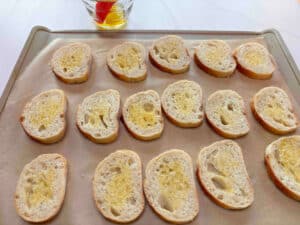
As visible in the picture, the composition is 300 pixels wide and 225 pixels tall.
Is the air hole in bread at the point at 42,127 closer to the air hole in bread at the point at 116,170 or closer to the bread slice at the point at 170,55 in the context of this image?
the air hole in bread at the point at 116,170

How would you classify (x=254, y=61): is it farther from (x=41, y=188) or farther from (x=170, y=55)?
(x=41, y=188)

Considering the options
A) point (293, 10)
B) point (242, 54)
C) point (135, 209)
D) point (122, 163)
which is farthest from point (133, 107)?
point (293, 10)

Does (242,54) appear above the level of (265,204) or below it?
above

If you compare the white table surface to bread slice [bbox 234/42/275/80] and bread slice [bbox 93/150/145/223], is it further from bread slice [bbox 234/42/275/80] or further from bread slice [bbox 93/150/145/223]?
bread slice [bbox 93/150/145/223]

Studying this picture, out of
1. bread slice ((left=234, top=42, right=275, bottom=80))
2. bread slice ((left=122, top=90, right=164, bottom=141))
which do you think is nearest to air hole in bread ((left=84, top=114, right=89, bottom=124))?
bread slice ((left=122, top=90, right=164, bottom=141))

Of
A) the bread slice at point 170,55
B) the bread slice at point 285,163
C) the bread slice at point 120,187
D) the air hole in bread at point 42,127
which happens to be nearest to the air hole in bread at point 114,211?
the bread slice at point 120,187

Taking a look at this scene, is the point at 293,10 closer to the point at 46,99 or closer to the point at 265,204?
the point at 265,204
